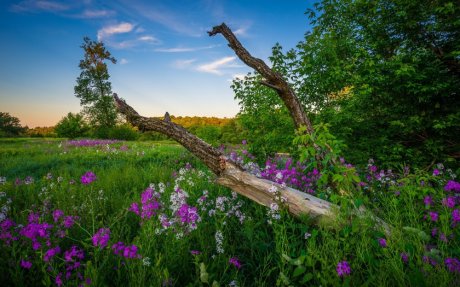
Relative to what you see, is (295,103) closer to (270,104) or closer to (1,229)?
(270,104)

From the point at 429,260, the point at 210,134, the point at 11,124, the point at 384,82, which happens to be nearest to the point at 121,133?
the point at 210,134

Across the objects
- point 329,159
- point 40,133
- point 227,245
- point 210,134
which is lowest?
point 40,133

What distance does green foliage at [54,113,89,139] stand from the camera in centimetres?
2575

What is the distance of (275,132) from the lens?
6.21 m

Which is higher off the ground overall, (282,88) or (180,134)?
(282,88)

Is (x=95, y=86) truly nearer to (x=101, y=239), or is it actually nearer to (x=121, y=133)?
(x=121, y=133)

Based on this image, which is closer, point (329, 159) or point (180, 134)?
point (329, 159)

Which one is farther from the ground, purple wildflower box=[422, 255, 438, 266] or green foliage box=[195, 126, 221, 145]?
green foliage box=[195, 126, 221, 145]

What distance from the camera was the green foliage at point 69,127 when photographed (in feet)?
84.5

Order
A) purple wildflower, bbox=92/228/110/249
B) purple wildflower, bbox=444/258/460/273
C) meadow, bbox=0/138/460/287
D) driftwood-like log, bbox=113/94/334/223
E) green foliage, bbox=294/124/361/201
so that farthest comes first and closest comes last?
driftwood-like log, bbox=113/94/334/223 < green foliage, bbox=294/124/361/201 < purple wildflower, bbox=92/228/110/249 < meadow, bbox=0/138/460/287 < purple wildflower, bbox=444/258/460/273

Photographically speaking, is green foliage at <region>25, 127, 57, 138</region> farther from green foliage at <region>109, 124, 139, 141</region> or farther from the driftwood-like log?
the driftwood-like log

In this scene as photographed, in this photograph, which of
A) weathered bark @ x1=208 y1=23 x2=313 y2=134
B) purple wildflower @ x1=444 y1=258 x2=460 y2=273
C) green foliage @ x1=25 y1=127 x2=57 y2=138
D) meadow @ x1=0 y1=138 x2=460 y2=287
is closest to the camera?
purple wildflower @ x1=444 y1=258 x2=460 y2=273

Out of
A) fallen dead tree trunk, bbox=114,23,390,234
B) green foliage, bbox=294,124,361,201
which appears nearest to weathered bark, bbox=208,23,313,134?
fallen dead tree trunk, bbox=114,23,390,234

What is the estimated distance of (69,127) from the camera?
2584 cm
